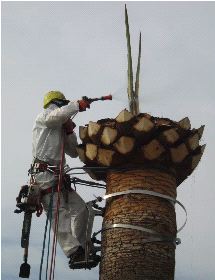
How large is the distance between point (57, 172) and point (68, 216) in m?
0.64

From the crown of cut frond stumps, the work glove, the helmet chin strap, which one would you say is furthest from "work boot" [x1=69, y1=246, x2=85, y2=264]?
the helmet chin strap

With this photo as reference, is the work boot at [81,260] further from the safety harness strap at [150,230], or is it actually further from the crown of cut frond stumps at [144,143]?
the crown of cut frond stumps at [144,143]

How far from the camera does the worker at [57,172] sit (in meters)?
7.05

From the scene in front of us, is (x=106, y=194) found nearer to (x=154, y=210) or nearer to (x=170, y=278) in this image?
(x=154, y=210)

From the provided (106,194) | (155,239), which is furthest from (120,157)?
(155,239)

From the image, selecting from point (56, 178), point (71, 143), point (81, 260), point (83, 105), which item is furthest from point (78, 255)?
point (83, 105)

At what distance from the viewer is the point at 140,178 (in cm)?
639

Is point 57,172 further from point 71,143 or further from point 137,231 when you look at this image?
point 137,231

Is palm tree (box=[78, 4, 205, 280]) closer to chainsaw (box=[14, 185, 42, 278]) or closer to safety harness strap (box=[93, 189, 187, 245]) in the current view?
safety harness strap (box=[93, 189, 187, 245])

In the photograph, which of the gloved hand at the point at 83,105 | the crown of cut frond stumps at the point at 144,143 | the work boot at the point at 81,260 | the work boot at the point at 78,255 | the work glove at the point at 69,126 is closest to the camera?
the crown of cut frond stumps at the point at 144,143

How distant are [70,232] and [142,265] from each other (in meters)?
1.51

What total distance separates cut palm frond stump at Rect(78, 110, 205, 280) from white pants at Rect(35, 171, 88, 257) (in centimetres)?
69

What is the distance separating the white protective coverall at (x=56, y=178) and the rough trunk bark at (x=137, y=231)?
0.73 meters

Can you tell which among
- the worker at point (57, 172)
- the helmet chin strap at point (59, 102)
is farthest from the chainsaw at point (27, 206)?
the helmet chin strap at point (59, 102)
